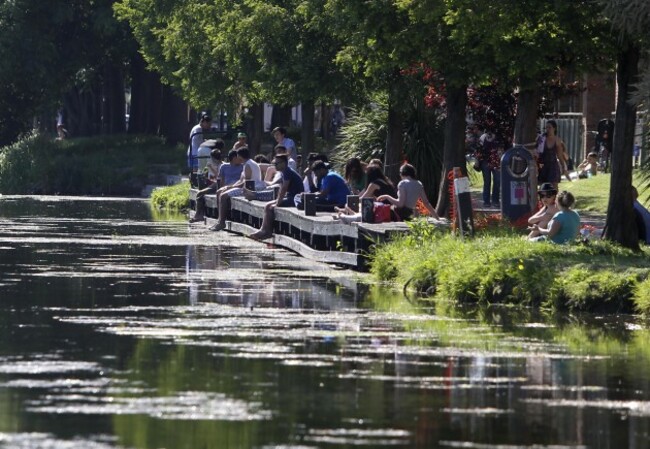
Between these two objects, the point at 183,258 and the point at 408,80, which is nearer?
the point at 183,258

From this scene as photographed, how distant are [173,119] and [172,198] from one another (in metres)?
18.2

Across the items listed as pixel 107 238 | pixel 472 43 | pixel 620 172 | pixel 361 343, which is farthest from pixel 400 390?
pixel 107 238

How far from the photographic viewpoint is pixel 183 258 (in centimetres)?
2514

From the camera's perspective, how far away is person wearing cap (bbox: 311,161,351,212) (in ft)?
91.5

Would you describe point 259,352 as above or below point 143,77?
below

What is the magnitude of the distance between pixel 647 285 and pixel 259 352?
188 inches

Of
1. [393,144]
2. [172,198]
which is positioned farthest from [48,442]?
[172,198]

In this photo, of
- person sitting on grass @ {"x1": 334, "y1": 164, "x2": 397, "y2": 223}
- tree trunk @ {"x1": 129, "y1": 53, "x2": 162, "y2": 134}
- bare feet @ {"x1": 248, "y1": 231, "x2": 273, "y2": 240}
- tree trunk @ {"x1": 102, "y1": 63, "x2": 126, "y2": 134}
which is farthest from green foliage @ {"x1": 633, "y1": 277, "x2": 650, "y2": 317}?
tree trunk @ {"x1": 102, "y1": 63, "x2": 126, "y2": 134}

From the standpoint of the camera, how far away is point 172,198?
45.6 meters

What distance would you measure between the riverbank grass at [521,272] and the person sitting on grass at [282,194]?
7.78 m

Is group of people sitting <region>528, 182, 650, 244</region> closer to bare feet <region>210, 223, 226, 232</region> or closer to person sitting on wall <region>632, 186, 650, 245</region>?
person sitting on wall <region>632, 186, 650, 245</region>

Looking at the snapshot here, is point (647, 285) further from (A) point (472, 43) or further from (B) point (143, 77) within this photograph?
(B) point (143, 77)

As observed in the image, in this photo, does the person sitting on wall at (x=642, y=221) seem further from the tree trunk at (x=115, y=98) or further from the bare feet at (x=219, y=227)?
the tree trunk at (x=115, y=98)

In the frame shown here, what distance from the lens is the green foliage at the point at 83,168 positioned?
58.5 meters
